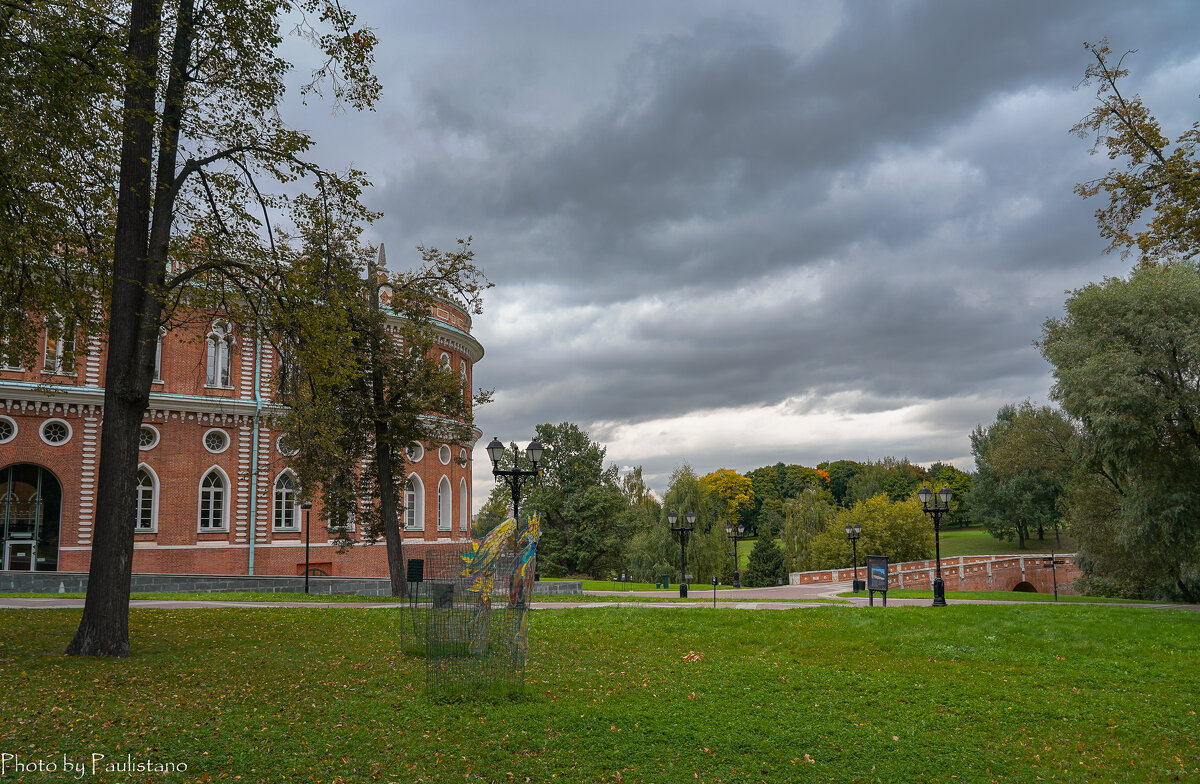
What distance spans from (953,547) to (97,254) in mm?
82517

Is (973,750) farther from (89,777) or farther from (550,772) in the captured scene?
(89,777)

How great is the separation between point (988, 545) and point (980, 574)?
36.2m

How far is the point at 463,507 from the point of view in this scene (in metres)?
45.0

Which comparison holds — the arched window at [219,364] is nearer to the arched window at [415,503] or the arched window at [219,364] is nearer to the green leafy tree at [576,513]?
the arched window at [415,503]

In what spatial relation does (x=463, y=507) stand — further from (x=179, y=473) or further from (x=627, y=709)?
(x=627, y=709)

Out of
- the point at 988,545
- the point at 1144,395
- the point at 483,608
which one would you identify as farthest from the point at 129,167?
the point at 988,545

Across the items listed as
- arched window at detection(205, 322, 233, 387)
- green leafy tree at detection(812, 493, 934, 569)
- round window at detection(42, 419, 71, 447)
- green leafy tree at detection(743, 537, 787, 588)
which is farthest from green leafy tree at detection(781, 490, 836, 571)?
round window at detection(42, 419, 71, 447)

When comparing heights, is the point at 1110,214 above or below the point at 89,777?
above

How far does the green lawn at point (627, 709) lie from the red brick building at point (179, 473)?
56.5 ft

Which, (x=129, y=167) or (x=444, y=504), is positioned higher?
(x=129, y=167)

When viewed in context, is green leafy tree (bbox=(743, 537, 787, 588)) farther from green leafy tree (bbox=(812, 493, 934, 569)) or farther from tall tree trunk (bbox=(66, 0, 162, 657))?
tall tree trunk (bbox=(66, 0, 162, 657))

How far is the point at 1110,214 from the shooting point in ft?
49.2

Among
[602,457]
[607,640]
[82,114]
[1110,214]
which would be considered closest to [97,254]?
[82,114]

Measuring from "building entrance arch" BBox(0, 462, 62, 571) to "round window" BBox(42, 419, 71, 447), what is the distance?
1220 millimetres
